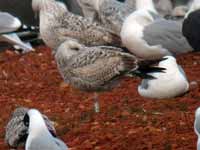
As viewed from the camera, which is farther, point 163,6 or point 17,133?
point 163,6

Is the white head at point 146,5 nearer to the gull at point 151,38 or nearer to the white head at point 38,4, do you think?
the gull at point 151,38

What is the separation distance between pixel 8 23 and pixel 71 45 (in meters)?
4.58

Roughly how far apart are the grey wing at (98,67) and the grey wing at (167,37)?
2.63 m

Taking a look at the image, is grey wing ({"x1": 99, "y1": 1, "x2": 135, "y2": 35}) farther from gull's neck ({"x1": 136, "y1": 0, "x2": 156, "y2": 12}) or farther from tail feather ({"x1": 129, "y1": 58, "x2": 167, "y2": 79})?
tail feather ({"x1": 129, "y1": 58, "x2": 167, "y2": 79})

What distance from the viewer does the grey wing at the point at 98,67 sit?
875cm

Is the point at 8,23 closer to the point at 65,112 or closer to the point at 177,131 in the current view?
the point at 65,112

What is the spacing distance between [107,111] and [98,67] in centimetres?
55

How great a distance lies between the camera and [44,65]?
40.9ft

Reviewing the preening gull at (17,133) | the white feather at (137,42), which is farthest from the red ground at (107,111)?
the white feather at (137,42)

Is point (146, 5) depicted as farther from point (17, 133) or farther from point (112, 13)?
point (17, 133)

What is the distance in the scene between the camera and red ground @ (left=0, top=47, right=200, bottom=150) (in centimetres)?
770

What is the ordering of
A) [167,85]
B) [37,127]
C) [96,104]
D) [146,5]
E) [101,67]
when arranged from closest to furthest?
[37,127], [101,67], [96,104], [167,85], [146,5]

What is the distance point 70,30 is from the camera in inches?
430

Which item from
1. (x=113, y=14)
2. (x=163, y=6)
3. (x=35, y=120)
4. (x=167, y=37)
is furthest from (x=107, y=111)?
(x=163, y=6)
